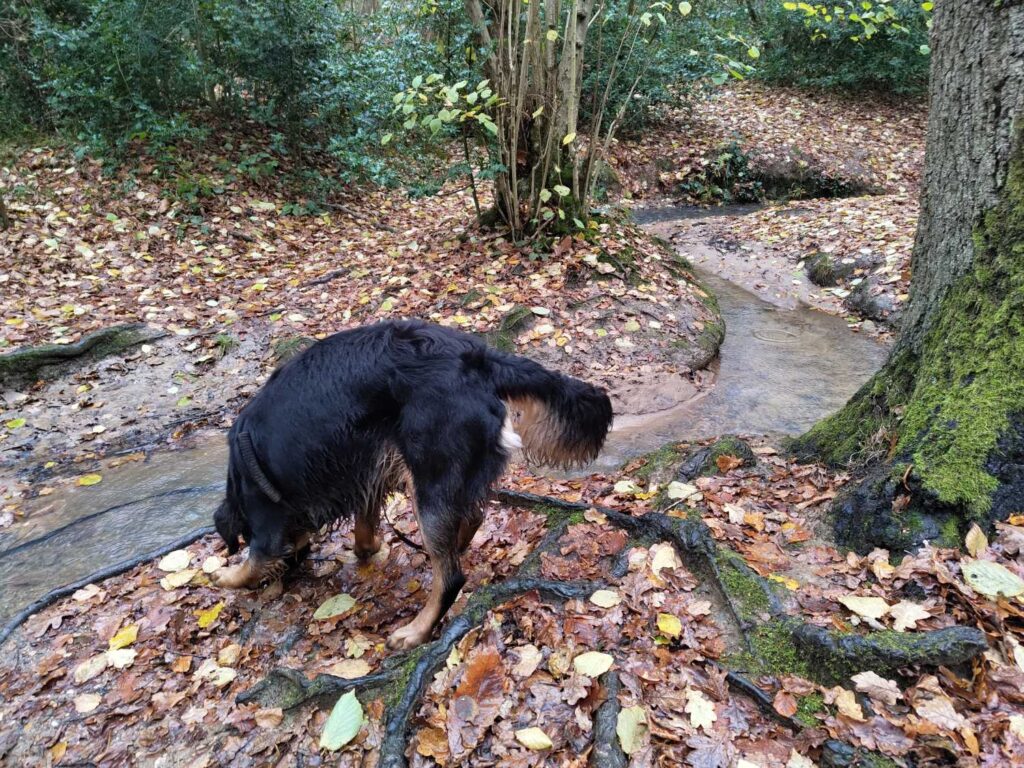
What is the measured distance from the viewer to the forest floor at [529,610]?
2.03 m

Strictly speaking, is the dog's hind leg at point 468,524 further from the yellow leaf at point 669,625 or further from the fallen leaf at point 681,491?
the fallen leaf at point 681,491

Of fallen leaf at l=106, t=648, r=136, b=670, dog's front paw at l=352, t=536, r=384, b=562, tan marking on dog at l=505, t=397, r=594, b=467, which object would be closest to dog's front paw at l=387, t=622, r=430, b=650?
dog's front paw at l=352, t=536, r=384, b=562

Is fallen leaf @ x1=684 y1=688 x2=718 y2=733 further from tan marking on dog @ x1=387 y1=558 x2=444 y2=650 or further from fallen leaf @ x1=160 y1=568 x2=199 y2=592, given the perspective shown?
fallen leaf @ x1=160 y1=568 x2=199 y2=592

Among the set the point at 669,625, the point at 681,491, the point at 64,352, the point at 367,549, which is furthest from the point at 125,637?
the point at 64,352

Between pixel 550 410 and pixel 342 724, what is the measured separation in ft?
5.25

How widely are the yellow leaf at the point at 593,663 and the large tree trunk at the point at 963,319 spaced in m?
1.30

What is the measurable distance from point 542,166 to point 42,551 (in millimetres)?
5853

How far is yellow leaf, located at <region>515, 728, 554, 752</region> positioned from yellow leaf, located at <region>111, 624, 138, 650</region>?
2195 mm

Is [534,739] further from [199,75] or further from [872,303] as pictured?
[199,75]

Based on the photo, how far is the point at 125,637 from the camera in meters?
3.10

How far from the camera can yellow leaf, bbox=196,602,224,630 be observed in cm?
321

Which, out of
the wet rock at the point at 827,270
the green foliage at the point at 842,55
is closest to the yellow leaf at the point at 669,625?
the wet rock at the point at 827,270

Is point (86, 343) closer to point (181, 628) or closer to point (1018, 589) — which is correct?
point (181, 628)

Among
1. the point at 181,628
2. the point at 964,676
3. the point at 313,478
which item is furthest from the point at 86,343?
the point at 964,676
